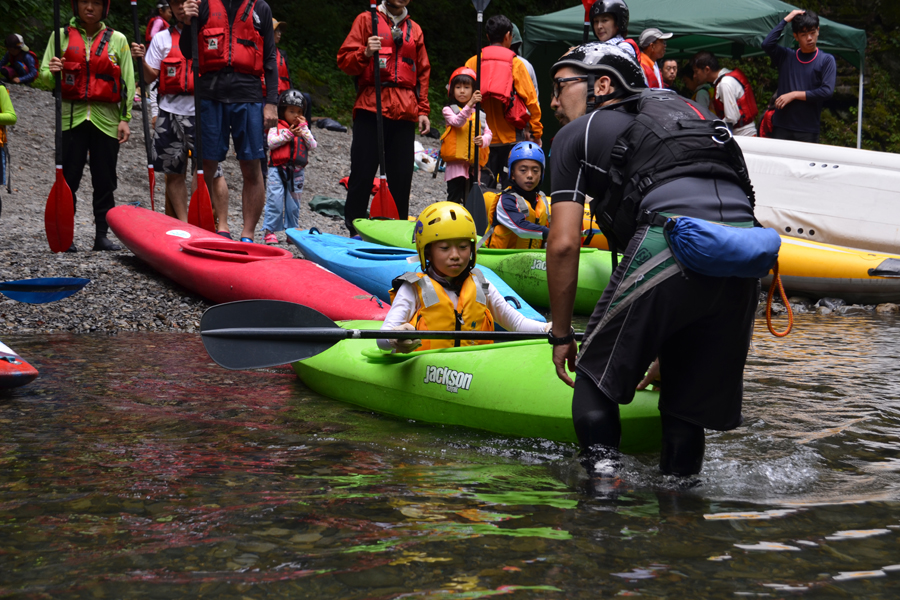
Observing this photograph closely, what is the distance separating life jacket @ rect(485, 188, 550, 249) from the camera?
666cm

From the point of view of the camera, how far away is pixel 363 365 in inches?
155

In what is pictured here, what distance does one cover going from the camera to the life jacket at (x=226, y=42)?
6152 millimetres

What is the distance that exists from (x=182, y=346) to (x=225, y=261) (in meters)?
1.00

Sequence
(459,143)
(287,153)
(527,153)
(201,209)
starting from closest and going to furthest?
1. (527,153)
2. (201,209)
3. (459,143)
4. (287,153)

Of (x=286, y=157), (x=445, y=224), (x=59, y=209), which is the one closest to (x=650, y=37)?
(x=286, y=157)

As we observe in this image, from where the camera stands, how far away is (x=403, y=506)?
2.41 meters

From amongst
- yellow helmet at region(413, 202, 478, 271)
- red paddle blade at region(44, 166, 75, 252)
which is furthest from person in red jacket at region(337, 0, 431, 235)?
yellow helmet at region(413, 202, 478, 271)

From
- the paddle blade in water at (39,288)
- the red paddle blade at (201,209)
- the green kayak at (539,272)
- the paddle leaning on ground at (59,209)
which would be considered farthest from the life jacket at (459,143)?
the paddle blade in water at (39,288)

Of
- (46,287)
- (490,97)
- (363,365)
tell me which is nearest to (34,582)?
(363,365)

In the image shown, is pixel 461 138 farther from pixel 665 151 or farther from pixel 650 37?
pixel 665 151

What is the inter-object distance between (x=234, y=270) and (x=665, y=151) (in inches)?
157

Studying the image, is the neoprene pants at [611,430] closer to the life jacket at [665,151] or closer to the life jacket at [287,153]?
the life jacket at [665,151]

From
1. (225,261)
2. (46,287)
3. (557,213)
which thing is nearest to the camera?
(557,213)

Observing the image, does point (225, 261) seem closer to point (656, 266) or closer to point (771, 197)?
point (656, 266)
